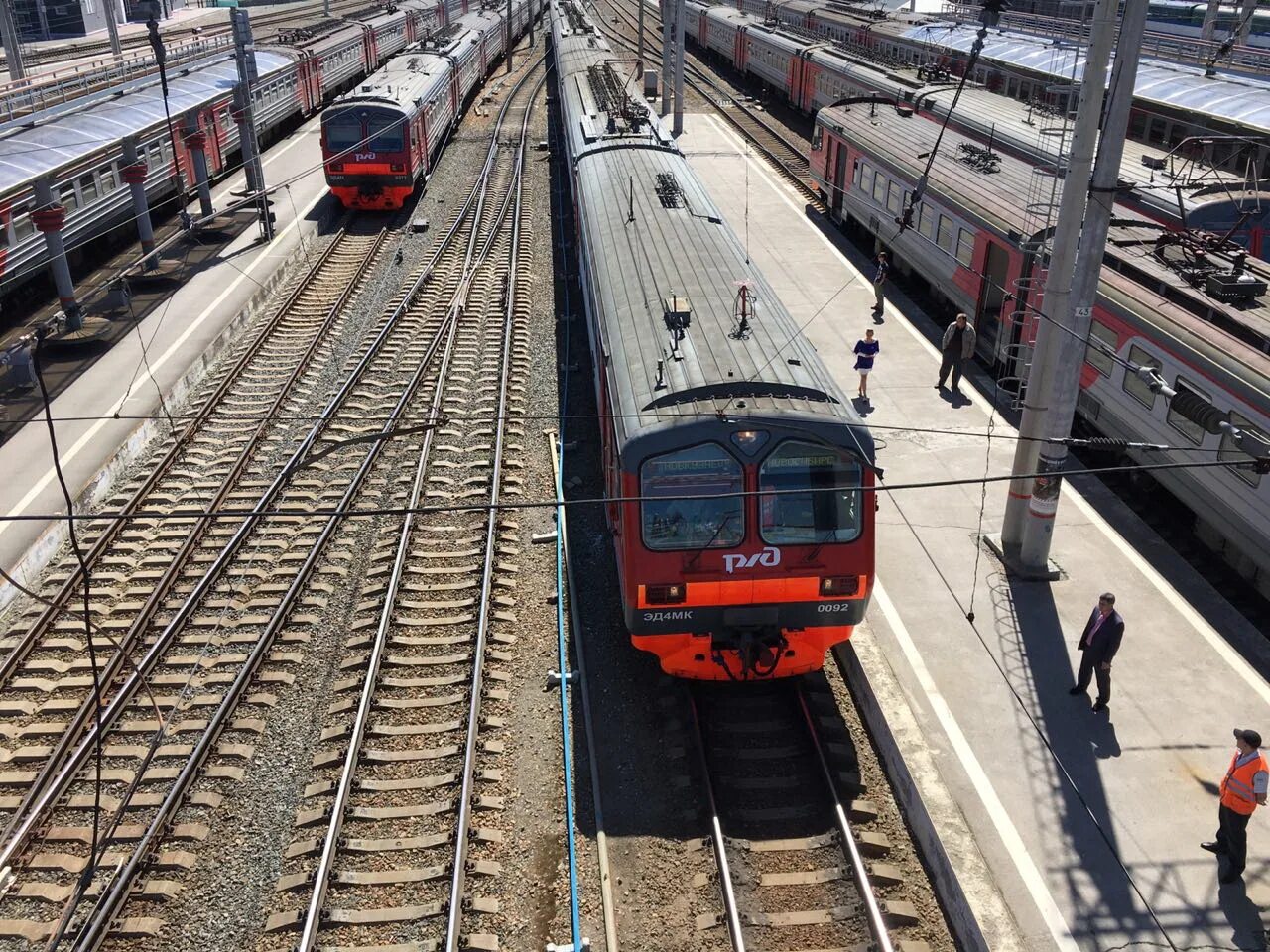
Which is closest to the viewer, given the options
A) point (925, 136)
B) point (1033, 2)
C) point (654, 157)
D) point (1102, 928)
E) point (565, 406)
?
point (1102, 928)

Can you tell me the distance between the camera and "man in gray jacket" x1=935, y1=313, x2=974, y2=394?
1491cm

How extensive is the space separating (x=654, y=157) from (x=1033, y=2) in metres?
49.1

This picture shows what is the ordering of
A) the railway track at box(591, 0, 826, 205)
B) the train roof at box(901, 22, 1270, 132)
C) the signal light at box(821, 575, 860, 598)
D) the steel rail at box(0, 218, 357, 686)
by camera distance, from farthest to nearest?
the railway track at box(591, 0, 826, 205) → the train roof at box(901, 22, 1270, 132) → the steel rail at box(0, 218, 357, 686) → the signal light at box(821, 575, 860, 598)

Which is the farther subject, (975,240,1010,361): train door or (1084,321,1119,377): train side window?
(975,240,1010,361): train door

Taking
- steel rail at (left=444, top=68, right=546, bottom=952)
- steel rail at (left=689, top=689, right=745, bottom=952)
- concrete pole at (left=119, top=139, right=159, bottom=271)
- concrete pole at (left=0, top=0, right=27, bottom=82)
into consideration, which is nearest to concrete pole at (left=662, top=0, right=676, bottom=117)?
concrete pole at (left=119, top=139, right=159, bottom=271)

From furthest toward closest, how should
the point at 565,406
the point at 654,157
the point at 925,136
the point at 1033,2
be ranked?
the point at 1033,2
the point at 925,136
the point at 654,157
the point at 565,406

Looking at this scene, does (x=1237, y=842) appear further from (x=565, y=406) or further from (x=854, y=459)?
(x=565, y=406)

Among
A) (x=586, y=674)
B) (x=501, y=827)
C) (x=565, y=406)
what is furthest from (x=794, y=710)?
(x=565, y=406)

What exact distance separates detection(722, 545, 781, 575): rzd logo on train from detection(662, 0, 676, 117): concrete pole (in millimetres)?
27992

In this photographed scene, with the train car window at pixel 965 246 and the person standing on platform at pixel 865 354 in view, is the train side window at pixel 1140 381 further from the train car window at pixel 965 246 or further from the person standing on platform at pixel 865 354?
the train car window at pixel 965 246

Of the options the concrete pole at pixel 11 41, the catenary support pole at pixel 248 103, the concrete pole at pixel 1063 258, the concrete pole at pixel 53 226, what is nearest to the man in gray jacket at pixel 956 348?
the concrete pole at pixel 1063 258

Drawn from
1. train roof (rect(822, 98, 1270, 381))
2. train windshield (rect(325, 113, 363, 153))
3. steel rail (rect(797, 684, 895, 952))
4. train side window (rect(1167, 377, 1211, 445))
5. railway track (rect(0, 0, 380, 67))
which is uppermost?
railway track (rect(0, 0, 380, 67))

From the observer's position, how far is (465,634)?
10055 millimetres

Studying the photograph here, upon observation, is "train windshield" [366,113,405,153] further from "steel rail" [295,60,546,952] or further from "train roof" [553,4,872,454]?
"steel rail" [295,60,546,952]
